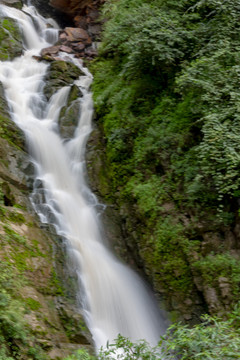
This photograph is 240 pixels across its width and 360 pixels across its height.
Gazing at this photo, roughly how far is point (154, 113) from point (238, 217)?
11.9 feet

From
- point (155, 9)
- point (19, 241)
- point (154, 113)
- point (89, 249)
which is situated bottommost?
point (19, 241)

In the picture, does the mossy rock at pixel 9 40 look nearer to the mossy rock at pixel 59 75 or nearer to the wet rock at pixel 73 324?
the mossy rock at pixel 59 75

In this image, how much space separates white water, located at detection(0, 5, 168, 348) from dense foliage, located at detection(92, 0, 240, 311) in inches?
27.2

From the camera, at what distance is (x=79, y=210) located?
7.98m


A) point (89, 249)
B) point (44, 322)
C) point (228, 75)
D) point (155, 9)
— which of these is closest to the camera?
point (44, 322)

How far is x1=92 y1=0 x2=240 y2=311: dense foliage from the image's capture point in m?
6.08

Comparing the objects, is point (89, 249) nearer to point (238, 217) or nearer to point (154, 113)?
point (238, 217)

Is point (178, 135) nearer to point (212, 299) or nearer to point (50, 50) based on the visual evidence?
point (212, 299)

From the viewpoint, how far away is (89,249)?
7.09 meters

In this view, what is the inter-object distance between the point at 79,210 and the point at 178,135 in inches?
118

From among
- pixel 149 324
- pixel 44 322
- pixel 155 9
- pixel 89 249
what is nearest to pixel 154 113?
pixel 155 9

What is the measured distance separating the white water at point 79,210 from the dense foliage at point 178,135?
0.69m

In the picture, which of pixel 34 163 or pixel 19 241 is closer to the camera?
pixel 19 241

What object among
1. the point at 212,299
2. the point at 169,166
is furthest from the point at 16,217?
the point at 212,299
